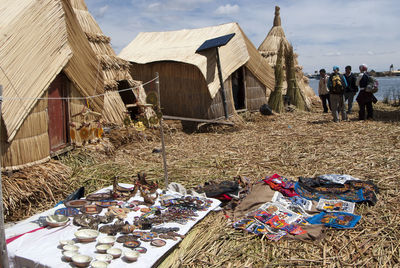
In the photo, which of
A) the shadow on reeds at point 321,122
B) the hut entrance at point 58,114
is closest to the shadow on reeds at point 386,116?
the shadow on reeds at point 321,122

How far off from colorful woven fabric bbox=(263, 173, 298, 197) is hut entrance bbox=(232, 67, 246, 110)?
688 centimetres

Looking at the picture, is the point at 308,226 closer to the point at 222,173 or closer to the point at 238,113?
the point at 222,173

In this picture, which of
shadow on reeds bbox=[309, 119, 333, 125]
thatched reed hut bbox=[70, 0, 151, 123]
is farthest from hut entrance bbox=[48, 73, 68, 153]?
shadow on reeds bbox=[309, 119, 333, 125]

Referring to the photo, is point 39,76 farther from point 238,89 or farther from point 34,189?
point 238,89

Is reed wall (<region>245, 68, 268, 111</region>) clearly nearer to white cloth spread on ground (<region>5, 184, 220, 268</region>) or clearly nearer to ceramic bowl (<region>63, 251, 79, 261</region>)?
white cloth spread on ground (<region>5, 184, 220, 268</region>)

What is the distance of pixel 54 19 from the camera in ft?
18.2

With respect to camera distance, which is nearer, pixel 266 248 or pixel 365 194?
pixel 266 248

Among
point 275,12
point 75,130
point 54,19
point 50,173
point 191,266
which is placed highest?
point 275,12

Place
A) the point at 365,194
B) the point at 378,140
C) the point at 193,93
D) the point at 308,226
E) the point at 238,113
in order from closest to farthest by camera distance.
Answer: the point at 308,226, the point at 365,194, the point at 378,140, the point at 193,93, the point at 238,113

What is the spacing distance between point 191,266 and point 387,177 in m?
3.29

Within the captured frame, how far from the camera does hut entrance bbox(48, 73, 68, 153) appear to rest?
561 cm

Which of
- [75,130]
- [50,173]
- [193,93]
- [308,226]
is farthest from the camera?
[193,93]

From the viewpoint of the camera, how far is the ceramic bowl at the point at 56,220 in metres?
3.40

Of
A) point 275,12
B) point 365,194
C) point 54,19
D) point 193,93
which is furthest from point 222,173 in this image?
point 275,12
